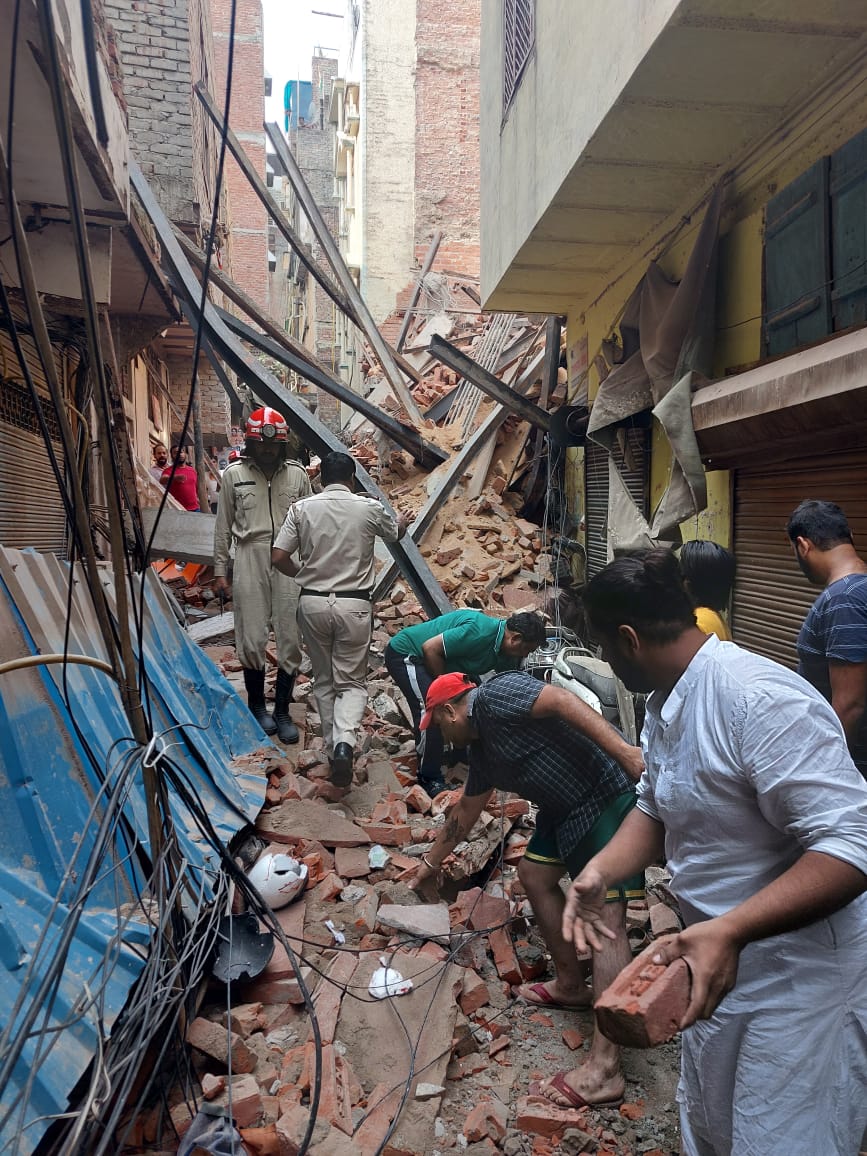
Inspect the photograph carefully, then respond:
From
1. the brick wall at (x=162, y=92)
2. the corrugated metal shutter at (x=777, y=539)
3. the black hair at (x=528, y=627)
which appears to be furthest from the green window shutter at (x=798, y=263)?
the brick wall at (x=162, y=92)

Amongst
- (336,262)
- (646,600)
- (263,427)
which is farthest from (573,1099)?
(336,262)

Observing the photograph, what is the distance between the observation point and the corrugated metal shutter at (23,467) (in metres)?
4.72

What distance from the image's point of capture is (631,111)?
4.27 metres

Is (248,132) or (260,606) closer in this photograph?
(260,606)

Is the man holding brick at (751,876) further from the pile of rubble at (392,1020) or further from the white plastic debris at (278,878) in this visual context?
the white plastic debris at (278,878)

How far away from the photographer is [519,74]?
6434 mm

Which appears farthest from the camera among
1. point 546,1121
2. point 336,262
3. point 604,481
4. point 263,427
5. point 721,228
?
point 336,262

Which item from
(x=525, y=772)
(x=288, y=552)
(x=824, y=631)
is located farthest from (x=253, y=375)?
(x=824, y=631)

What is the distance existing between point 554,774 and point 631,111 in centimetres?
370

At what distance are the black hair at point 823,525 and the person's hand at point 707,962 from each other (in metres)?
2.01

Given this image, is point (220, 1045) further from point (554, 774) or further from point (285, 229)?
point (285, 229)

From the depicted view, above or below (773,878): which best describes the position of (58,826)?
below

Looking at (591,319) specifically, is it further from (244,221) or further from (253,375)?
(244,221)

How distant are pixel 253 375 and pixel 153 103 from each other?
179 inches
